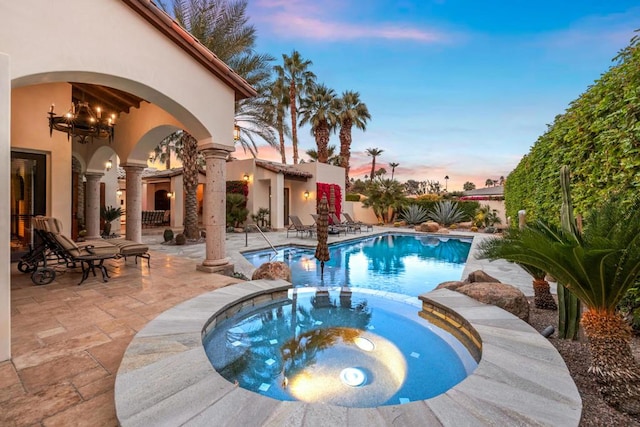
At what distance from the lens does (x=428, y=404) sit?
230 centimetres

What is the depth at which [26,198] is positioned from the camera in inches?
312

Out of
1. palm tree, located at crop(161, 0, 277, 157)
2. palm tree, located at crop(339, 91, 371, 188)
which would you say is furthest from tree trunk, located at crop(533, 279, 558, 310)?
palm tree, located at crop(339, 91, 371, 188)

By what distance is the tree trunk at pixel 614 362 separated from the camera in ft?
8.27

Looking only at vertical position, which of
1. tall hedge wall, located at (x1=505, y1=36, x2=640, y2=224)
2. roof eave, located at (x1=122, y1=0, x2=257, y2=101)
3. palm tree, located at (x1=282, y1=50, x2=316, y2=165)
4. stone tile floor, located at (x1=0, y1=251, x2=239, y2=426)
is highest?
palm tree, located at (x1=282, y1=50, x2=316, y2=165)

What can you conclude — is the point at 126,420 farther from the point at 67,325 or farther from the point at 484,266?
the point at 484,266

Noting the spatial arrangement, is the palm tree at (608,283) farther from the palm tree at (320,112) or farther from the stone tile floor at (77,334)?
the palm tree at (320,112)

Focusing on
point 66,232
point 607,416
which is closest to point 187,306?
point 607,416

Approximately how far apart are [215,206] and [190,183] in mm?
7437

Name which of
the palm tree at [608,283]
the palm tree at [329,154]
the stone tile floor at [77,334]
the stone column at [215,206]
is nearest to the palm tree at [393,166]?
the palm tree at [329,154]

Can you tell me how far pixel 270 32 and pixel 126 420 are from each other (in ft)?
54.4

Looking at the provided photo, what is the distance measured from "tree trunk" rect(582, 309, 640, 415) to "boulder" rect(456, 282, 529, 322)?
1.77 m

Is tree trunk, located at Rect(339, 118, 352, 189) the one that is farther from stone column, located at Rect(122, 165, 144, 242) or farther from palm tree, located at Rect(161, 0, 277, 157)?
stone column, located at Rect(122, 165, 144, 242)

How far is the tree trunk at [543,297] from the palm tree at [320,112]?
21.9m

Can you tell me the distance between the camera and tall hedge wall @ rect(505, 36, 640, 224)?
3.40 meters
